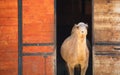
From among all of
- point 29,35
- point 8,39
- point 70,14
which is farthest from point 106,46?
point 70,14

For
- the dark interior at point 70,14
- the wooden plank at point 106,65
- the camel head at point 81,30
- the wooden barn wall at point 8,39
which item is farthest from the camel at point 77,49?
the dark interior at point 70,14

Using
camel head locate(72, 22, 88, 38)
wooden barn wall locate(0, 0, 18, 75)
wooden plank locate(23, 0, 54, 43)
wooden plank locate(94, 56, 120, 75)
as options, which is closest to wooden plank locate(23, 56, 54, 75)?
wooden barn wall locate(0, 0, 18, 75)

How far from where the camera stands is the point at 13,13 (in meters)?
8.51

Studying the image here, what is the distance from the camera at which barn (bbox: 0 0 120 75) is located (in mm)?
8484

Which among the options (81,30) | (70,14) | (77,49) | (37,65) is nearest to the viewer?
(81,30)

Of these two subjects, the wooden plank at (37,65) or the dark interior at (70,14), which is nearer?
the wooden plank at (37,65)

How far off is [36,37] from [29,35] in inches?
5.1

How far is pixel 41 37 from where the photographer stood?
335 inches

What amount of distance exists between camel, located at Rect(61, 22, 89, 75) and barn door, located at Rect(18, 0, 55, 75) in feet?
1.03

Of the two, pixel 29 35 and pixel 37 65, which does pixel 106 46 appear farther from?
pixel 29 35

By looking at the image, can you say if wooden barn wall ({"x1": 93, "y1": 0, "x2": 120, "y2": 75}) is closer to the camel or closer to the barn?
the barn

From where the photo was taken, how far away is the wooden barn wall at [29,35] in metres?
8.48

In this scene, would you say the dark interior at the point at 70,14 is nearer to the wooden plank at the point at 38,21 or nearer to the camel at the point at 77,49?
the camel at the point at 77,49

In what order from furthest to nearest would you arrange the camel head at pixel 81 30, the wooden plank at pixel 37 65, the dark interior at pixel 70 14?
the dark interior at pixel 70 14, the wooden plank at pixel 37 65, the camel head at pixel 81 30
